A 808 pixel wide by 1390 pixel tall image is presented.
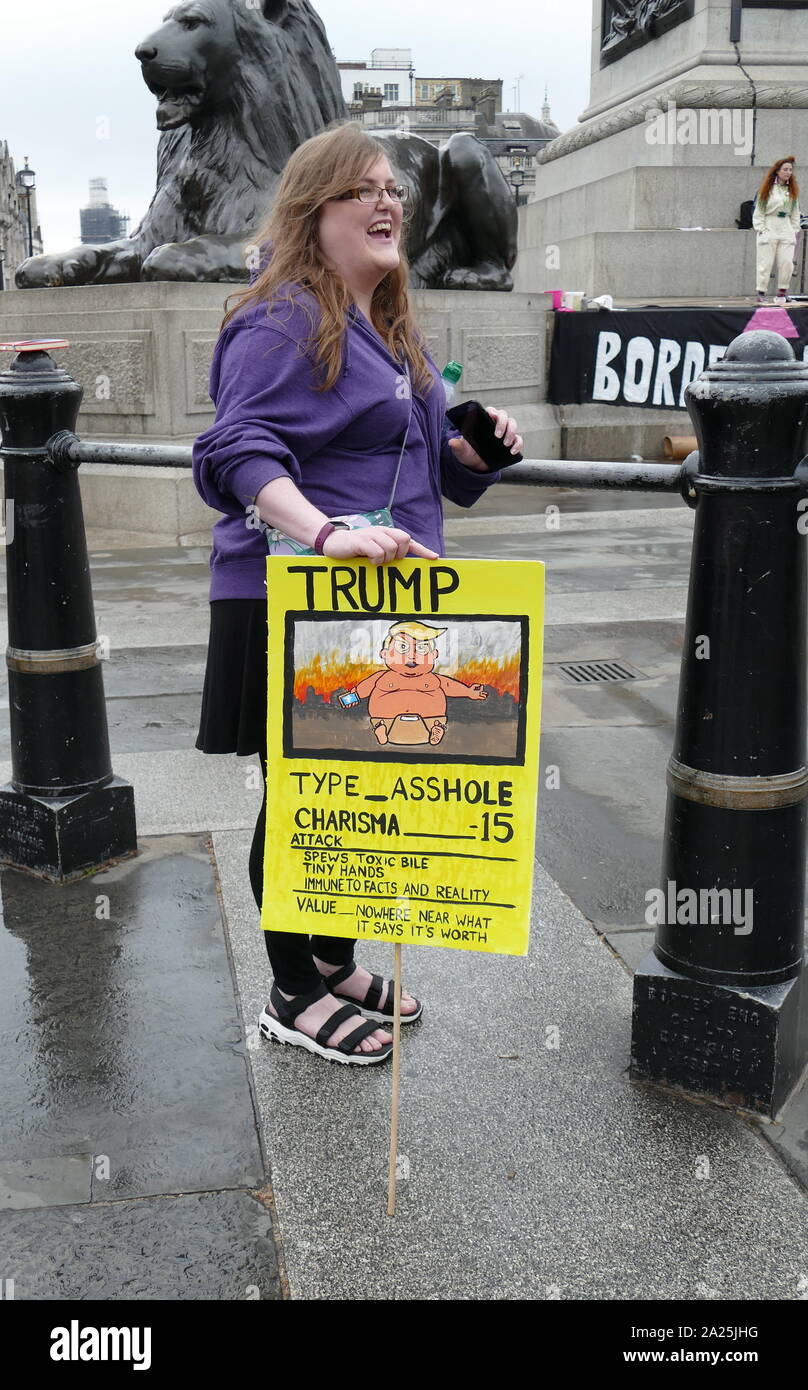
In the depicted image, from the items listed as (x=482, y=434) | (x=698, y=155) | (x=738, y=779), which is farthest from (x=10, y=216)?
A: (x=738, y=779)

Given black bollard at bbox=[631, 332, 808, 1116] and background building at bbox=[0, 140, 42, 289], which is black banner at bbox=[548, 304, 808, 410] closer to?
black bollard at bbox=[631, 332, 808, 1116]

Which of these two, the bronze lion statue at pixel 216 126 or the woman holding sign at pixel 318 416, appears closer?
the woman holding sign at pixel 318 416

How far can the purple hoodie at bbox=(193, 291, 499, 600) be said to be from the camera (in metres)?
2.42

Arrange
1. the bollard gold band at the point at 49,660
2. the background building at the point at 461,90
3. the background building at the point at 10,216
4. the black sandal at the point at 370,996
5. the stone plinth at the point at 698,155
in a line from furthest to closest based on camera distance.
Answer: the background building at the point at 461,90 → the background building at the point at 10,216 → the stone plinth at the point at 698,155 → the bollard gold band at the point at 49,660 → the black sandal at the point at 370,996

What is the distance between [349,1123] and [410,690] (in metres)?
0.91

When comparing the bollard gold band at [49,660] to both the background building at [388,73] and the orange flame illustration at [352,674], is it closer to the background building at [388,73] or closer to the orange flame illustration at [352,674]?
the orange flame illustration at [352,674]

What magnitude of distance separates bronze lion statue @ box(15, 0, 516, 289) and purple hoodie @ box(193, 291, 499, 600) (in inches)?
292

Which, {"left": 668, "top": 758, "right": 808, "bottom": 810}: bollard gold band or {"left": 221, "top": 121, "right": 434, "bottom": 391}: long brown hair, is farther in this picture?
{"left": 668, "top": 758, "right": 808, "bottom": 810}: bollard gold band

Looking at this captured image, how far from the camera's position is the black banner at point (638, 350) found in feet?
45.0

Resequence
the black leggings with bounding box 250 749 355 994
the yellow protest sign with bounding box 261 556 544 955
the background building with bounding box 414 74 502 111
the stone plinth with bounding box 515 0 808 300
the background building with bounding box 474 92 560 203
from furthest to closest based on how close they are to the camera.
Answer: the background building with bounding box 414 74 502 111, the background building with bounding box 474 92 560 203, the stone plinth with bounding box 515 0 808 300, the black leggings with bounding box 250 749 355 994, the yellow protest sign with bounding box 261 556 544 955

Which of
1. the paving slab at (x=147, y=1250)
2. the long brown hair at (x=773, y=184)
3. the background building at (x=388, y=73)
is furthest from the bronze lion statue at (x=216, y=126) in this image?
the background building at (x=388, y=73)

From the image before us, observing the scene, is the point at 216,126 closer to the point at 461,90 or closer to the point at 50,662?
the point at 50,662
